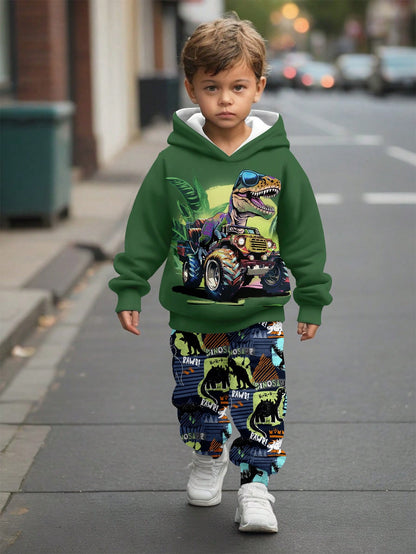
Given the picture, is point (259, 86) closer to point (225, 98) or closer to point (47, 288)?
point (225, 98)

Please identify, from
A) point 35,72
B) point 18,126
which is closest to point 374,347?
point 18,126

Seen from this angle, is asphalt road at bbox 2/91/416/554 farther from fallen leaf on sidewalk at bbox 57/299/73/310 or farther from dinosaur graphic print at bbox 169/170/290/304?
dinosaur graphic print at bbox 169/170/290/304

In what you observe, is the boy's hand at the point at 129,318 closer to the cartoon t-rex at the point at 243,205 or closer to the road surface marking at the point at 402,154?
the cartoon t-rex at the point at 243,205

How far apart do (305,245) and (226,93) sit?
0.57m

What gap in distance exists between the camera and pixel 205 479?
165 inches

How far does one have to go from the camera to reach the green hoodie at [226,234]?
3.80m

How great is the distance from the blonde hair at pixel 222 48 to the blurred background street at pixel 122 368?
1541 mm

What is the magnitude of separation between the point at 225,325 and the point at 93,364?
2.86 m

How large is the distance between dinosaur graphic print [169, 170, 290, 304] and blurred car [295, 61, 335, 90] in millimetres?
60808

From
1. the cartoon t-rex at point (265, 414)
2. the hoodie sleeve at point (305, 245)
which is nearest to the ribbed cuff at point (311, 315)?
the hoodie sleeve at point (305, 245)

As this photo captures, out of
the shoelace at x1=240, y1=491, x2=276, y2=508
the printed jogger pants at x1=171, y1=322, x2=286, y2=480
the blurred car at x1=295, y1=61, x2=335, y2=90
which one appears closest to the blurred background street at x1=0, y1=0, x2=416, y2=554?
the shoelace at x1=240, y1=491, x2=276, y2=508

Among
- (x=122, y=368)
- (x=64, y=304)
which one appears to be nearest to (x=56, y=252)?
(x=64, y=304)

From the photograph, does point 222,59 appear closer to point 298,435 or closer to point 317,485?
point 317,485

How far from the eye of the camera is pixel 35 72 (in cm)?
1447
